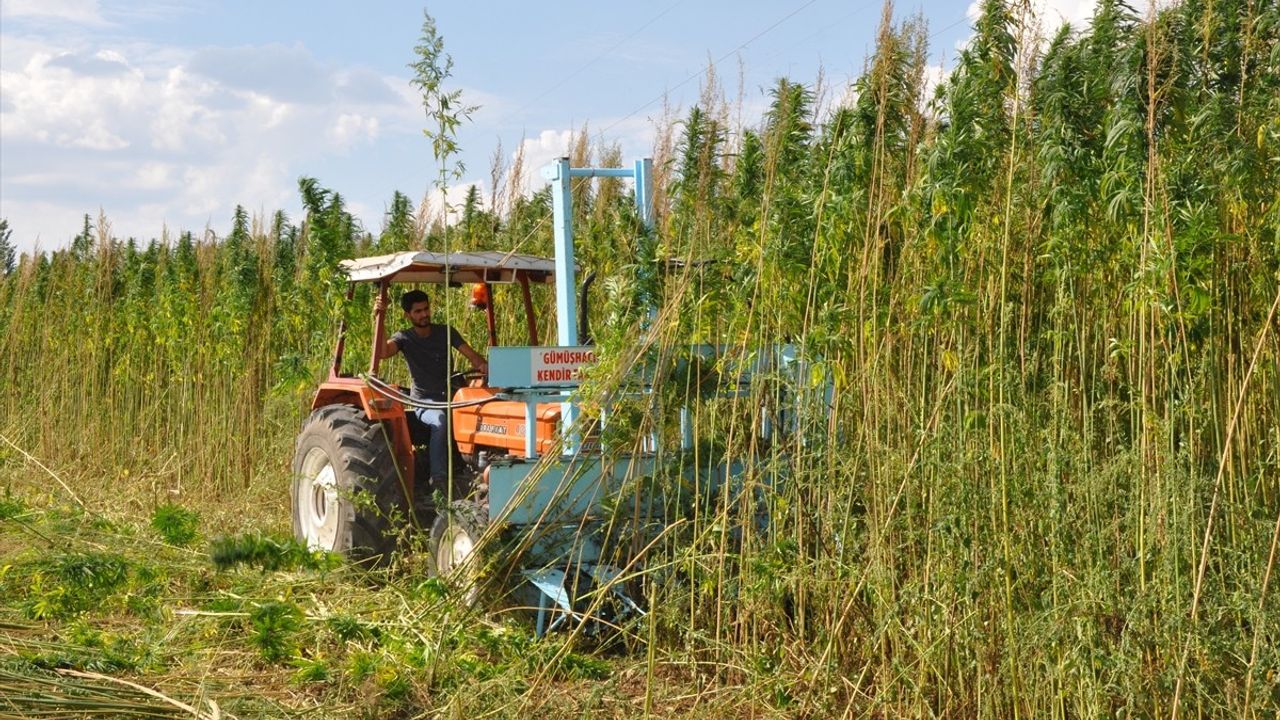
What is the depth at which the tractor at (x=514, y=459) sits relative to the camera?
193 inches

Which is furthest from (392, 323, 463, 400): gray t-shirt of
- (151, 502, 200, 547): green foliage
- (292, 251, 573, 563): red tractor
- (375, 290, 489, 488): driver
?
(151, 502, 200, 547): green foliage

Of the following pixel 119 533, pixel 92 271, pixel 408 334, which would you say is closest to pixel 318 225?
pixel 408 334

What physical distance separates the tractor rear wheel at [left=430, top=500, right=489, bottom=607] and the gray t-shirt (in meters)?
1.20

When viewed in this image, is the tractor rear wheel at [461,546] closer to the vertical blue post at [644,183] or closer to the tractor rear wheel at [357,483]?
the tractor rear wheel at [357,483]

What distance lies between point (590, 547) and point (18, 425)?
9.55m

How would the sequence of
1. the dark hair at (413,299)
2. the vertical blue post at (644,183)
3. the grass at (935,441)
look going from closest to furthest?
the grass at (935,441) < the vertical blue post at (644,183) < the dark hair at (413,299)

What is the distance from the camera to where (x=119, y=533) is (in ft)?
24.3

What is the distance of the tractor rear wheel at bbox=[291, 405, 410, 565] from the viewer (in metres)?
6.09

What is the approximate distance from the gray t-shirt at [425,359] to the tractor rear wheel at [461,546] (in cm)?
120

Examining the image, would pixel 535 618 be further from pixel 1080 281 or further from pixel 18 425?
pixel 18 425

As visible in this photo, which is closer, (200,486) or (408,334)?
(408,334)

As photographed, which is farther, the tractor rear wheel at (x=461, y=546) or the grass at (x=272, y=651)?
the tractor rear wheel at (x=461, y=546)

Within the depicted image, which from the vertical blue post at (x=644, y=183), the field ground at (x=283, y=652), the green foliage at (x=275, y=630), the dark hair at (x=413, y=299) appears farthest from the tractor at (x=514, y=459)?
the green foliage at (x=275, y=630)

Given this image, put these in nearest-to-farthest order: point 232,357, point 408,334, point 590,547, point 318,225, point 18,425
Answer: point 590,547, point 408,334, point 318,225, point 232,357, point 18,425
